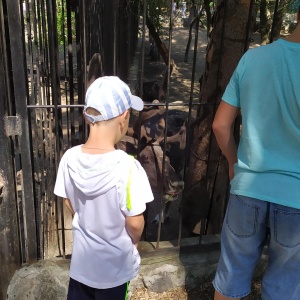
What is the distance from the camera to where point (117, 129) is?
189cm

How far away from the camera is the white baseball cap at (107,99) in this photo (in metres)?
1.83

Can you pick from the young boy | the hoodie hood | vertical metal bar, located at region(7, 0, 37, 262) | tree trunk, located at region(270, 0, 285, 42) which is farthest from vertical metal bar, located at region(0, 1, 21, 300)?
tree trunk, located at region(270, 0, 285, 42)

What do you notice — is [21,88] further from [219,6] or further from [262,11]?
[262,11]

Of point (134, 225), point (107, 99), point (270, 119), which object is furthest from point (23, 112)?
point (270, 119)

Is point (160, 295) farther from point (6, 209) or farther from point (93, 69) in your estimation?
point (93, 69)

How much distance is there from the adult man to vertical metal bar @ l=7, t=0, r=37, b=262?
3.59ft

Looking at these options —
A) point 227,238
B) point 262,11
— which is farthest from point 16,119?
point 262,11

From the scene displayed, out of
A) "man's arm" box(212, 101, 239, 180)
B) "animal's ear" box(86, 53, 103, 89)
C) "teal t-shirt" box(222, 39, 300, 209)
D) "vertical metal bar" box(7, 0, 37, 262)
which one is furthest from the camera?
"animal's ear" box(86, 53, 103, 89)

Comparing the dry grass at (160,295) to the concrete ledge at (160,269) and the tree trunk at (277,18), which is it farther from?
the tree trunk at (277,18)

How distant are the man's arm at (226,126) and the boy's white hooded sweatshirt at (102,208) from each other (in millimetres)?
452

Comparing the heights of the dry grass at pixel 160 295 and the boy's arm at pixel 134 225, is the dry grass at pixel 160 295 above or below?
below

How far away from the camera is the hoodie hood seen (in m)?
1.82

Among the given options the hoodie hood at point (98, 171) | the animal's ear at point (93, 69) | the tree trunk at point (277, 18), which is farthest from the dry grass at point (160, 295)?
the tree trunk at point (277, 18)

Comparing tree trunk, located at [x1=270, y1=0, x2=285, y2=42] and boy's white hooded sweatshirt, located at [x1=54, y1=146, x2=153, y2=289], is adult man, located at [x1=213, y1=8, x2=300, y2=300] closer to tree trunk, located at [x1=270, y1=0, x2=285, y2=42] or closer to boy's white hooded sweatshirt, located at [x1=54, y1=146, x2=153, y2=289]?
boy's white hooded sweatshirt, located at [x1=54, y1=146, x2=153, y2=289]
